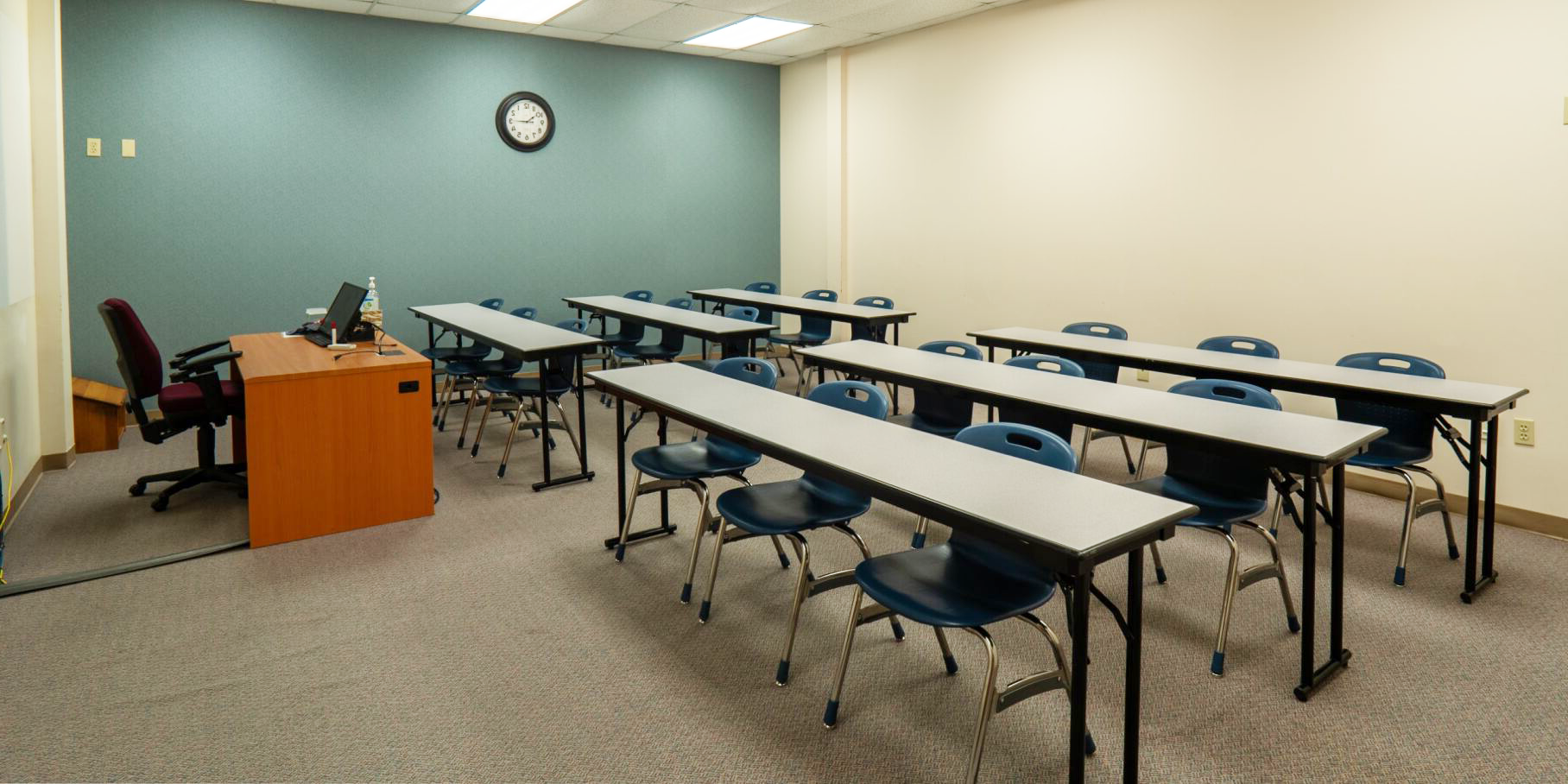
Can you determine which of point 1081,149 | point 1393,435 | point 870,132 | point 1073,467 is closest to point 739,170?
point 870,132

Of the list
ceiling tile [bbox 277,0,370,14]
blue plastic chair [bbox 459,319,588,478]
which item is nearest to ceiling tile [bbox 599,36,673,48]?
ceiling tile [bbox 277,0,370,14]

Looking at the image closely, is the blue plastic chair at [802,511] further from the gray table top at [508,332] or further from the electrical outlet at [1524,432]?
the electrical outlet at [1524,432]

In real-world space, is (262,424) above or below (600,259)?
below

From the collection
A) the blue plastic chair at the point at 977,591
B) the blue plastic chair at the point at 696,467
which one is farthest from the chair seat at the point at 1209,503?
the blue plastic chair at the point at 696,467

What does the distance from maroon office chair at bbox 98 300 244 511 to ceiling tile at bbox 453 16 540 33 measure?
3659mm

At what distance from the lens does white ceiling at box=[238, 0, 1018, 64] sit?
6559 millimetres

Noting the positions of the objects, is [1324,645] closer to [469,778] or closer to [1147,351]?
[1147,351]

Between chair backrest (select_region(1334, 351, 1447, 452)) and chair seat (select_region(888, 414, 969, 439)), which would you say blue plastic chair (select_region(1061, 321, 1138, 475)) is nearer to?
chair seat (select_region(888, 414, 969, 439))

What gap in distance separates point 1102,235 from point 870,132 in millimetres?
2696

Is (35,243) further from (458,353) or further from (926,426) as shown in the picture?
(926,426)

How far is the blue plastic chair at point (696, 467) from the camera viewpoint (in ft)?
11.4

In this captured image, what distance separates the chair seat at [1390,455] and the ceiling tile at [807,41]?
520 centimetres

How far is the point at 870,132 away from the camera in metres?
8.17

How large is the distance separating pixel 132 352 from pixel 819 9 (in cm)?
485
